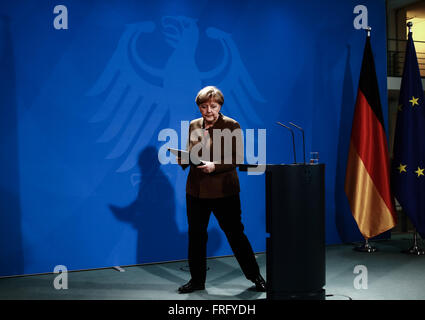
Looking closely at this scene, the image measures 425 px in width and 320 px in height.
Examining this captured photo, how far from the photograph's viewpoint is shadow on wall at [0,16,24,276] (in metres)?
3.56

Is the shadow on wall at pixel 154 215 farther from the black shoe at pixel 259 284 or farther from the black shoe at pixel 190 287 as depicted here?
the black shoe at pixel 259 284

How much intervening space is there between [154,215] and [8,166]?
131 cm

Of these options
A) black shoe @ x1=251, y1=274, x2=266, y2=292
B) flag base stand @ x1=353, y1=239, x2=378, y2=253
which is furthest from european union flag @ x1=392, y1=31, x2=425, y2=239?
black shoe @ x1=251, y1=274, x2=266, y2=292

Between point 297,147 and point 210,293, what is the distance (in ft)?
7.08

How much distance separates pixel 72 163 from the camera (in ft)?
12.5

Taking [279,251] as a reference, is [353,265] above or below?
below

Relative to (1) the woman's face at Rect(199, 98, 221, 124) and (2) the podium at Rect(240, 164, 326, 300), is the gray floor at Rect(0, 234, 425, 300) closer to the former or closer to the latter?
(2) the podium at Rect(240, 164, 326, 300)

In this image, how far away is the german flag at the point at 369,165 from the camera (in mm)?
4527

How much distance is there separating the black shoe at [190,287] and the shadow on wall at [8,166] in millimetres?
1454

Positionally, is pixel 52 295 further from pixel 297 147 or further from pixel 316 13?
pixel 316 13

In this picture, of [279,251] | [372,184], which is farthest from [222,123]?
[372,184]

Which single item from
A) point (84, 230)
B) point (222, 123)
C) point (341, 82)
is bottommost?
point (84, 230)

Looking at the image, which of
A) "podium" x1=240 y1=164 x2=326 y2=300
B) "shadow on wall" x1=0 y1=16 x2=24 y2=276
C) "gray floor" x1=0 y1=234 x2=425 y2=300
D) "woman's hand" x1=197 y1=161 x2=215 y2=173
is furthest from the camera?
"shadow on wall" x1=0 y1=16 x2=24 y2=276

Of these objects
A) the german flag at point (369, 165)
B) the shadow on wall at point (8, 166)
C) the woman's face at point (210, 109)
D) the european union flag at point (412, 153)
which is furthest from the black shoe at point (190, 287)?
the european union flag at point (412, 153)
